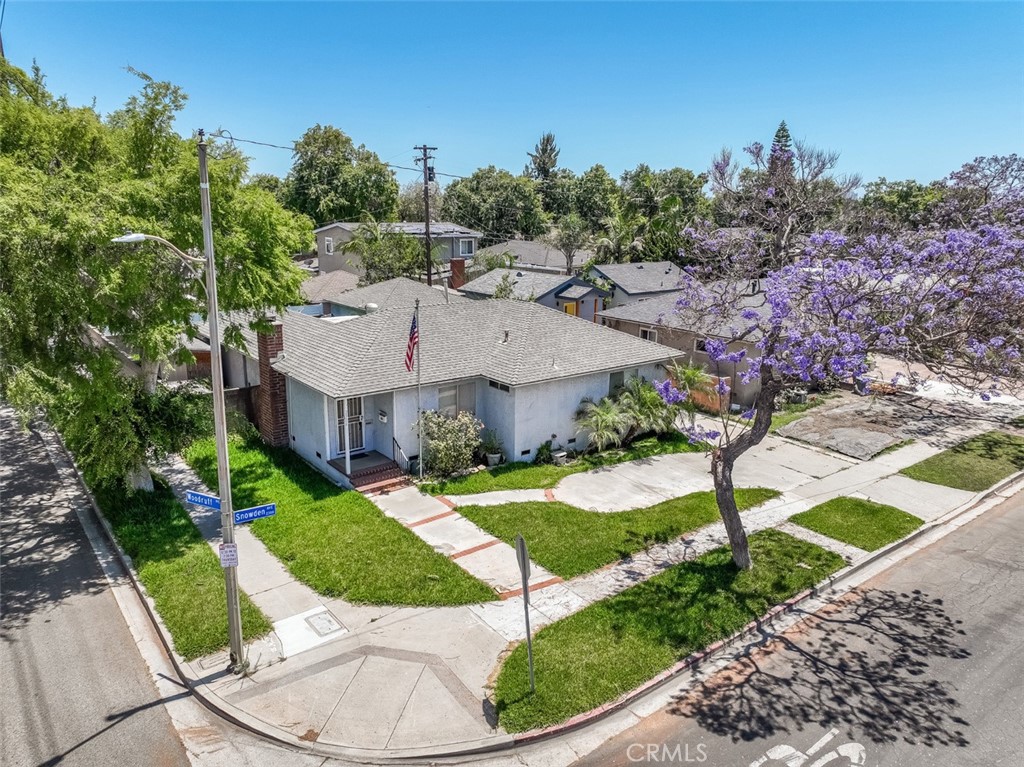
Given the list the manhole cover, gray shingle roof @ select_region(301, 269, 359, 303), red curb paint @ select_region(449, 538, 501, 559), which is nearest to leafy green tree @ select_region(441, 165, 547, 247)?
gray shingle roof @ select_region(301, 269, 359, 303)

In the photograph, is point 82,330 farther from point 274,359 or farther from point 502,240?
point 502,240

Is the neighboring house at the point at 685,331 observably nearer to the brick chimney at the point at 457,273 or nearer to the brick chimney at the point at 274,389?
the brick chimney at the point at 274,389

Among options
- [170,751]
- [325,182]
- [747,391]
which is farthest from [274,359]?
[325,182]

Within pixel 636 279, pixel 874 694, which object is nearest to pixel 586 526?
pixel 874 694

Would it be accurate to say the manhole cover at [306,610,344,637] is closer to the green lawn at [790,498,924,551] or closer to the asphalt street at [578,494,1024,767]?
the asphalt street at [578,494,1024,767]

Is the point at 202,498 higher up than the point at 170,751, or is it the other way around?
the point at 202,498

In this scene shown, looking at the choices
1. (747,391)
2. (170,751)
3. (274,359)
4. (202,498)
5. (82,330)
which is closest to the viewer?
(170,751)
